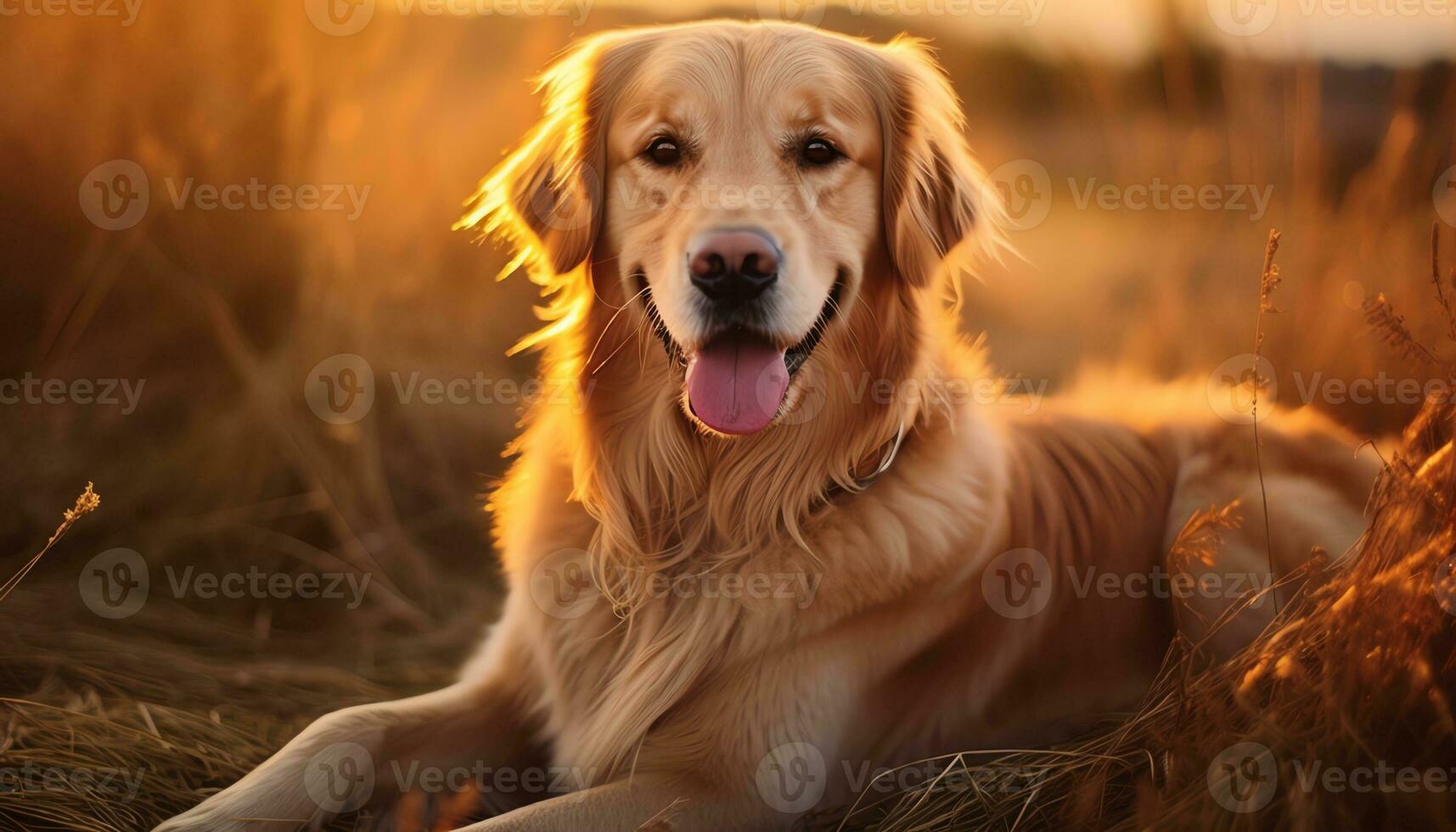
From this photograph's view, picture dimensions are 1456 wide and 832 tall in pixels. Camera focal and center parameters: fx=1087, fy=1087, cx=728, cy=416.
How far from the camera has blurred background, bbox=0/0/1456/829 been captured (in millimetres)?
3275

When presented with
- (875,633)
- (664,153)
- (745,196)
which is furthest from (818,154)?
(875,633)

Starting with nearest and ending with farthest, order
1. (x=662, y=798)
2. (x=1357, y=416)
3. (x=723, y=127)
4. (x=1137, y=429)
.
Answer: (x=662, y=798) < (x=723, y=127) < (x=1137, y=429) < (x=1357, y=416)

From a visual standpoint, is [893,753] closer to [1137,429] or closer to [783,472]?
[783,472]

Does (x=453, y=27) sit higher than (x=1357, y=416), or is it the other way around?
(x=453, y=27)

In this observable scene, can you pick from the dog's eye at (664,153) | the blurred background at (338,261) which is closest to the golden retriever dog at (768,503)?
the dog's eye at (664,153)

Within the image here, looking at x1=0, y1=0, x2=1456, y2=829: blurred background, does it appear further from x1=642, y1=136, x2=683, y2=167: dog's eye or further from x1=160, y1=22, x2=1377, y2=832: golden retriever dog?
x1=642, y1=136, x2=683, y2=167: dog's eye

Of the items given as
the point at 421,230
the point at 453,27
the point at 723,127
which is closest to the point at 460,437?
the point at 421,230

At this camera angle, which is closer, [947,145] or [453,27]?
[947,145]

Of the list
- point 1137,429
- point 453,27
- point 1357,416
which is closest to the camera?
point 1137,429

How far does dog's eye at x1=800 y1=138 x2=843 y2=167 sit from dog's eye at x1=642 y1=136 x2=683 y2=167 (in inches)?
11.0

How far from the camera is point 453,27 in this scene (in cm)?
442

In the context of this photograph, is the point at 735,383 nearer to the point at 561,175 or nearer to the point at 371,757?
the point at 561,175

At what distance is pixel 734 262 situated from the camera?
2176 millimetres

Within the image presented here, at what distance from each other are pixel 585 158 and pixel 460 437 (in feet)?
7.62
